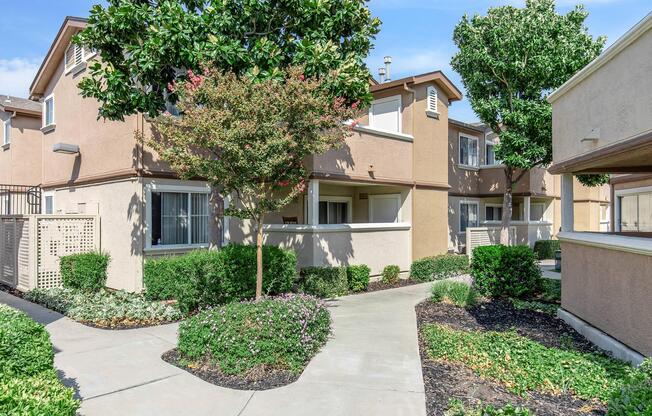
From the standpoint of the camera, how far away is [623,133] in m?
6.72

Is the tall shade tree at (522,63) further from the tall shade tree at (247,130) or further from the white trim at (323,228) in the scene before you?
the tall shade tree at (247,130)

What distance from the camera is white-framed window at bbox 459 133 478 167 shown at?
2172cm

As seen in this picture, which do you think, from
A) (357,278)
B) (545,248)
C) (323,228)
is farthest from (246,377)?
(545,248)

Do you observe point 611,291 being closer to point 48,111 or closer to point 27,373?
point 27,373

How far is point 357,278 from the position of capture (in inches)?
515

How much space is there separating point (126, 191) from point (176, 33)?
15.1ft

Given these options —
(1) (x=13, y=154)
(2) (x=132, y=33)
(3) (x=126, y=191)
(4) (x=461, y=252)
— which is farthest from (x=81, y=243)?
(4) (x=461, y=252)

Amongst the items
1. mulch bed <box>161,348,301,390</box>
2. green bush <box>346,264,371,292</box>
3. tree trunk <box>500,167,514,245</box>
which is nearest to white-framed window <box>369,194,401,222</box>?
green bush <box>346,264,371,292</box>

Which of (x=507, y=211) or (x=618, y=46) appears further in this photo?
(x=507, y=211)

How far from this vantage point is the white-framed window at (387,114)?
16250 millimetres

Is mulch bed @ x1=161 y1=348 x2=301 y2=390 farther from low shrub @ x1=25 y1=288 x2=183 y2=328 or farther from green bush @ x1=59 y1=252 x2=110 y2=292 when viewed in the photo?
green bush @ x1=59 y1=252 x2=110 y2=292

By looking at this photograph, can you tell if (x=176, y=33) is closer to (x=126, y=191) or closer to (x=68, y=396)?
(x=126, y=191)

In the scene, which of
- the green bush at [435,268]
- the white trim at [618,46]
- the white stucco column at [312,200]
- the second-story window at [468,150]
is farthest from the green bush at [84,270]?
the second-story window at [468,150]

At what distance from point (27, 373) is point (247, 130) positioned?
4.28m
